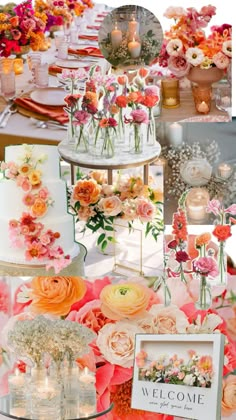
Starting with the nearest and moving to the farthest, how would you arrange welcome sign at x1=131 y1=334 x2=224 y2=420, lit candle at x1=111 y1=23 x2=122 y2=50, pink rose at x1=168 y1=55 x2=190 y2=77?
welcome sign at x1=131 y1=334 x2=224 y2=420 → lit candle at x1=111 y1=23 x2=122 y2=50 → pink rose at x1=168 y1=55 x2=190 y2=77

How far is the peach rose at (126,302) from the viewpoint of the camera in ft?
19.1

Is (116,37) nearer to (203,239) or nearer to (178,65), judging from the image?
(178,65)

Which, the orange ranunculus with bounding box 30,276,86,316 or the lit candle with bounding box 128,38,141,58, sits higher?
the lit candle with bounding box 128,38,141,58

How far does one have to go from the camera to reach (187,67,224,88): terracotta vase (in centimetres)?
606

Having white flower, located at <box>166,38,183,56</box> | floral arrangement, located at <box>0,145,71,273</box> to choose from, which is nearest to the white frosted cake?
floral arrangement, located at <box>0,145,71,273</box>

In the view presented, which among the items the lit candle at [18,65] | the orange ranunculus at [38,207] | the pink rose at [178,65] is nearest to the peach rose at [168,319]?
the orange ranunculus at [38,207]

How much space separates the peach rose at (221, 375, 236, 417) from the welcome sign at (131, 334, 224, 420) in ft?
0.27

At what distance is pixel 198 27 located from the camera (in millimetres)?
6016

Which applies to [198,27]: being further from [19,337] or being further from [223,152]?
[19,337]

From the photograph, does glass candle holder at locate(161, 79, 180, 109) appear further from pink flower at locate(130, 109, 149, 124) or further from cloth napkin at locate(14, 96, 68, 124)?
cloth napkin at locate(14, 96, 68, 124)

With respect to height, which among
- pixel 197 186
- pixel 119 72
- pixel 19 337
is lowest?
pixel 19 337

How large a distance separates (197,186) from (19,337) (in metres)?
0.87

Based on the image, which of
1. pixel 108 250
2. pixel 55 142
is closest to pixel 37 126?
pixel 55 142

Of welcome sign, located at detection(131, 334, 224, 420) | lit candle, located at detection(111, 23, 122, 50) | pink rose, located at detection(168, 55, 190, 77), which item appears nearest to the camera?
welcome sign, located at detection(131, 334, 224, 420)
